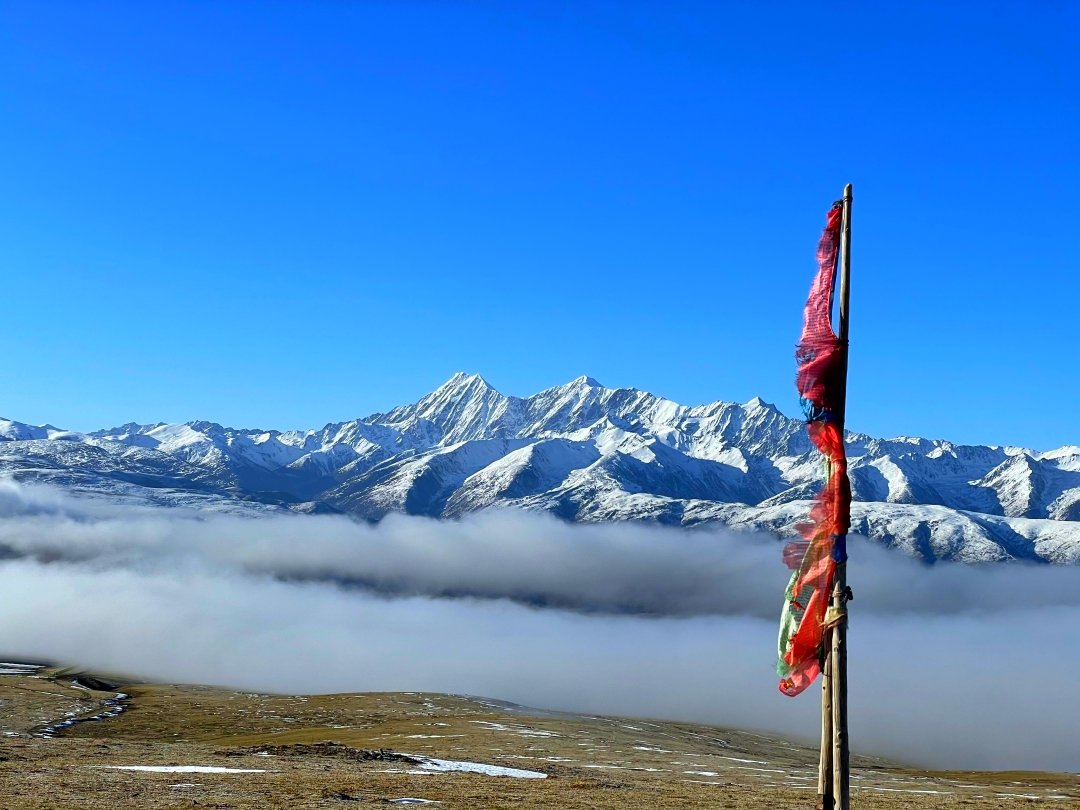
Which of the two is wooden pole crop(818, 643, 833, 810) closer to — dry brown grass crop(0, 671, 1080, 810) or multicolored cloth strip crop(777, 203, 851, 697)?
multicolored cloth strip crop(777, 203, 851, 697)

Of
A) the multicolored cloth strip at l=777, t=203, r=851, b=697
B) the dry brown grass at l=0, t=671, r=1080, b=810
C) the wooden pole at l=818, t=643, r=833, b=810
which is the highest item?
the multicolored cloth strip at l=777, t=203, r=851, b=697

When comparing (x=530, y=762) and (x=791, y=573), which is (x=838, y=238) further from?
(x=530, y=762)

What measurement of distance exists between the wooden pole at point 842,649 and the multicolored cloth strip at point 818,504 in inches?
7.3

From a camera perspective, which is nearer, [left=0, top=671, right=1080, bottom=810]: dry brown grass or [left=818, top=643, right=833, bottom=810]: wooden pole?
[left=818, top=643, right=833, bottom=810]: wooden pole

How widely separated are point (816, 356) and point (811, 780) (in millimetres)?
64253

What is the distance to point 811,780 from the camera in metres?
78.4

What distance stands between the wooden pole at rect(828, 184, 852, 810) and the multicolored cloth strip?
0.19 meters

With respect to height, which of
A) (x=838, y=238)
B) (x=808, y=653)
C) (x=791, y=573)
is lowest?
(x=808, y=653)

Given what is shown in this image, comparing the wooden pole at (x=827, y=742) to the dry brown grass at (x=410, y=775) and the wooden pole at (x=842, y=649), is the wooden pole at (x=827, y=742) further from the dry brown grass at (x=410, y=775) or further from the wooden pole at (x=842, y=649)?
the dry brown grass at (x=410, y=775)

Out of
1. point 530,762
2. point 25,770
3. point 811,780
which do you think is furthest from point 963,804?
point 25,770

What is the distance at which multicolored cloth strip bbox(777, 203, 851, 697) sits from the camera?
2402 cm

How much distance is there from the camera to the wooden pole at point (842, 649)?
75.2ft

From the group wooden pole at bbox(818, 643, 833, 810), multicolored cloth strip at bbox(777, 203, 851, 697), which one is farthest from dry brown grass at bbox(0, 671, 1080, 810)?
multicolored cloth strip at bbox(777, 203, 851, 697)

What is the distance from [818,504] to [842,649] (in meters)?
3.66
